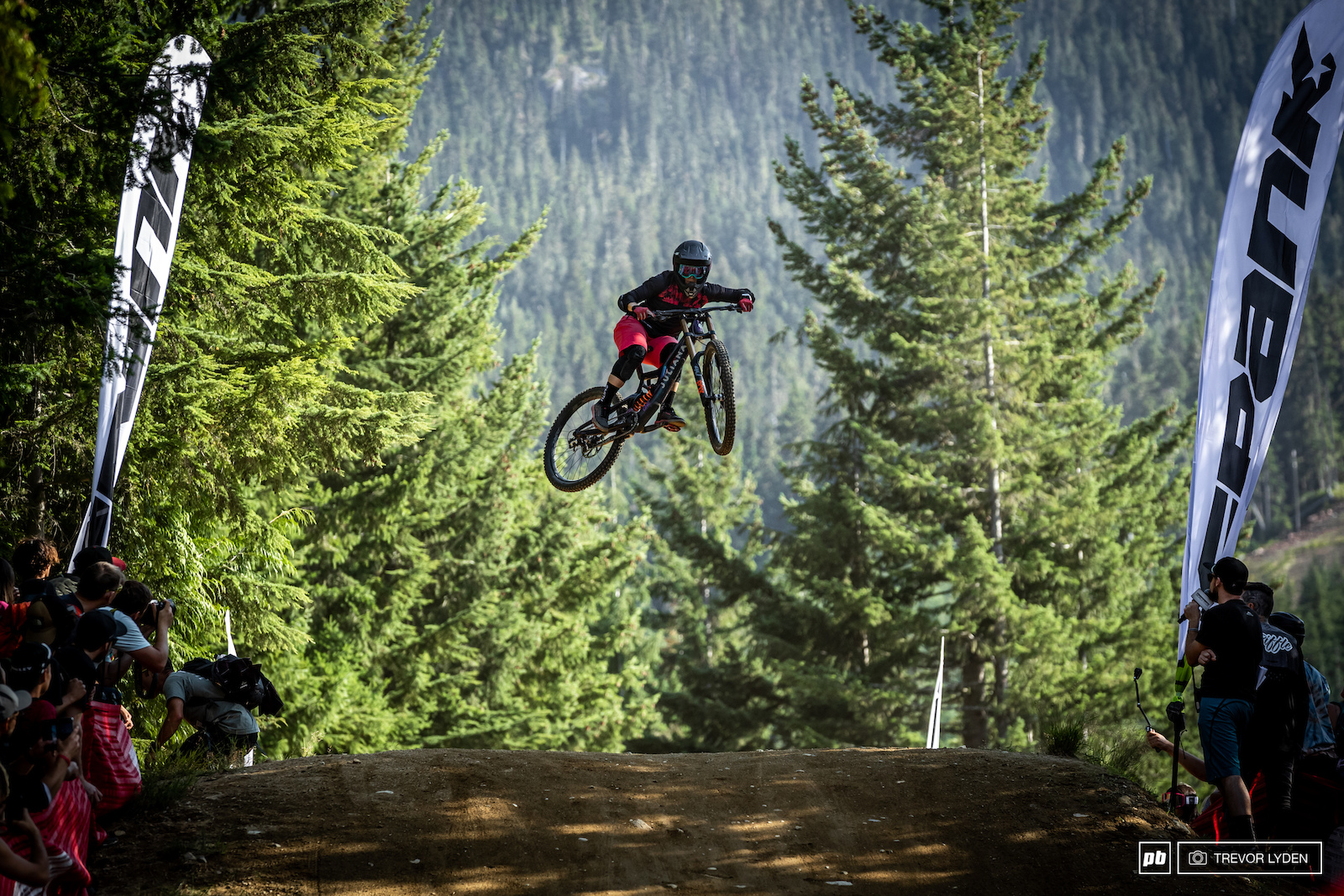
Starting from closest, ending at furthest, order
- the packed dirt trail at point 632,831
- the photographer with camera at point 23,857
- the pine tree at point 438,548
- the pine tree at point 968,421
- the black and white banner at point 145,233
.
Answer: the photographer with camera at point 23,857 < the packed dirt trail at point 632,831 < the black and white banner at point 145,233 < the pine tree at point 438,548 < the pine tree at point 968,421

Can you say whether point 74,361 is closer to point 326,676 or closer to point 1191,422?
point 326,676

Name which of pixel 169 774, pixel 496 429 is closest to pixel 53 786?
pixel 169 774

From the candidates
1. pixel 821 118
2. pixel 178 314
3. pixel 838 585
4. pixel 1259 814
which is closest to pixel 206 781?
pixel 178 314

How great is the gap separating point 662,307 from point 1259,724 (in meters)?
5.68

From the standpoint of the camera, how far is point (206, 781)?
22.3ft

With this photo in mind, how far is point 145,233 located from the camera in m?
8.09

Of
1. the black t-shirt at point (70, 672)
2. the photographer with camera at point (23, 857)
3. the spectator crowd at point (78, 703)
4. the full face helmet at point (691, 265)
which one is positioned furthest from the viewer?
the full face helmet at point (691, 265)

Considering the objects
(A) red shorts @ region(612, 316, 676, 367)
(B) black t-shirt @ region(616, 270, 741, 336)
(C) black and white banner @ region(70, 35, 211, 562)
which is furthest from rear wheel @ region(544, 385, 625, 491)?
(C) black and white banner @ region(70, 35, 211, 562)

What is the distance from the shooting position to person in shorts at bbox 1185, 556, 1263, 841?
6.07 metres

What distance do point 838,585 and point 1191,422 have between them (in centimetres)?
1102

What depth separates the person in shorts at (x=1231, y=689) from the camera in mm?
6066

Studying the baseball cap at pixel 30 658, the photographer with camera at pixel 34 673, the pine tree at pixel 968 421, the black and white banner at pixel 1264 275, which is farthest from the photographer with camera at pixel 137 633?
the pine tree at pixel 968 421

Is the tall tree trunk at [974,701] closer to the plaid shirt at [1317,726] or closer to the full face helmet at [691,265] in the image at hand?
the plaid shirt at [1317,726]

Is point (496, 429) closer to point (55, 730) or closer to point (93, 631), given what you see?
point (93, 631)
